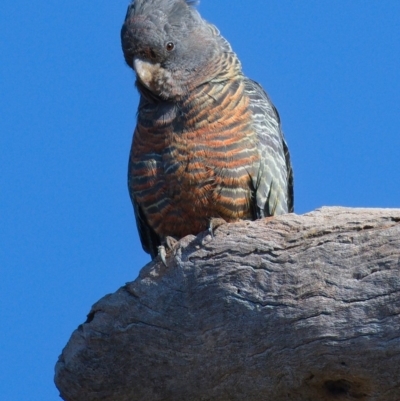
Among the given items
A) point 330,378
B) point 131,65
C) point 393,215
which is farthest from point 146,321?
point 131,65

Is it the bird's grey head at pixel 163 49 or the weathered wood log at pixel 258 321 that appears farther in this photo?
the bird's grey head at pixel 163 49

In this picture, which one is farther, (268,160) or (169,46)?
(169,46)

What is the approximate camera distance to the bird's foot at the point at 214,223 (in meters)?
6.74

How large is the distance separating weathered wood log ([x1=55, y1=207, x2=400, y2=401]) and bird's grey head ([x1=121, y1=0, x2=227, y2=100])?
5.80ft

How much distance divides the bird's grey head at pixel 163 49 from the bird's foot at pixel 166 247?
1.44m

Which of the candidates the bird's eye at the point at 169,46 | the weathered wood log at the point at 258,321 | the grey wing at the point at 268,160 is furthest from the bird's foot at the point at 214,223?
the bird's eye at the point at 169,46

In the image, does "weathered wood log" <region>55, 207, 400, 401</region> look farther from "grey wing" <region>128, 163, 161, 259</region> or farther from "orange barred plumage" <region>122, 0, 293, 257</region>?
"grey wing" <region>128, 163, 161, 259</region>

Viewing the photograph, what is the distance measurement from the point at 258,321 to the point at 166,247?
5.13ft

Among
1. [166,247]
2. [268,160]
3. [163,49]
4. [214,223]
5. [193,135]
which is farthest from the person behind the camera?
[163,49]

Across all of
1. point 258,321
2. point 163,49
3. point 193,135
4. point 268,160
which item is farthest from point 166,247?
point 163,49

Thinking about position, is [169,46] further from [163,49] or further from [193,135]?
[193,135]

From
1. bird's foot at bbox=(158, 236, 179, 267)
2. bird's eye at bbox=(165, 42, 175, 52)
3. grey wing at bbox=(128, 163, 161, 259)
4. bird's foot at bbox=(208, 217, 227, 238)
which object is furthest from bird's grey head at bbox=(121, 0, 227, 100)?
bird's foot at bbox=(158, 236, 179, 267)

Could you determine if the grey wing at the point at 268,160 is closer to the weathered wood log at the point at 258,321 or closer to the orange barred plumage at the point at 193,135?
the orange barred plumage at the point at 193,135

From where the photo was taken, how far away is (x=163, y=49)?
7773 millimetres
